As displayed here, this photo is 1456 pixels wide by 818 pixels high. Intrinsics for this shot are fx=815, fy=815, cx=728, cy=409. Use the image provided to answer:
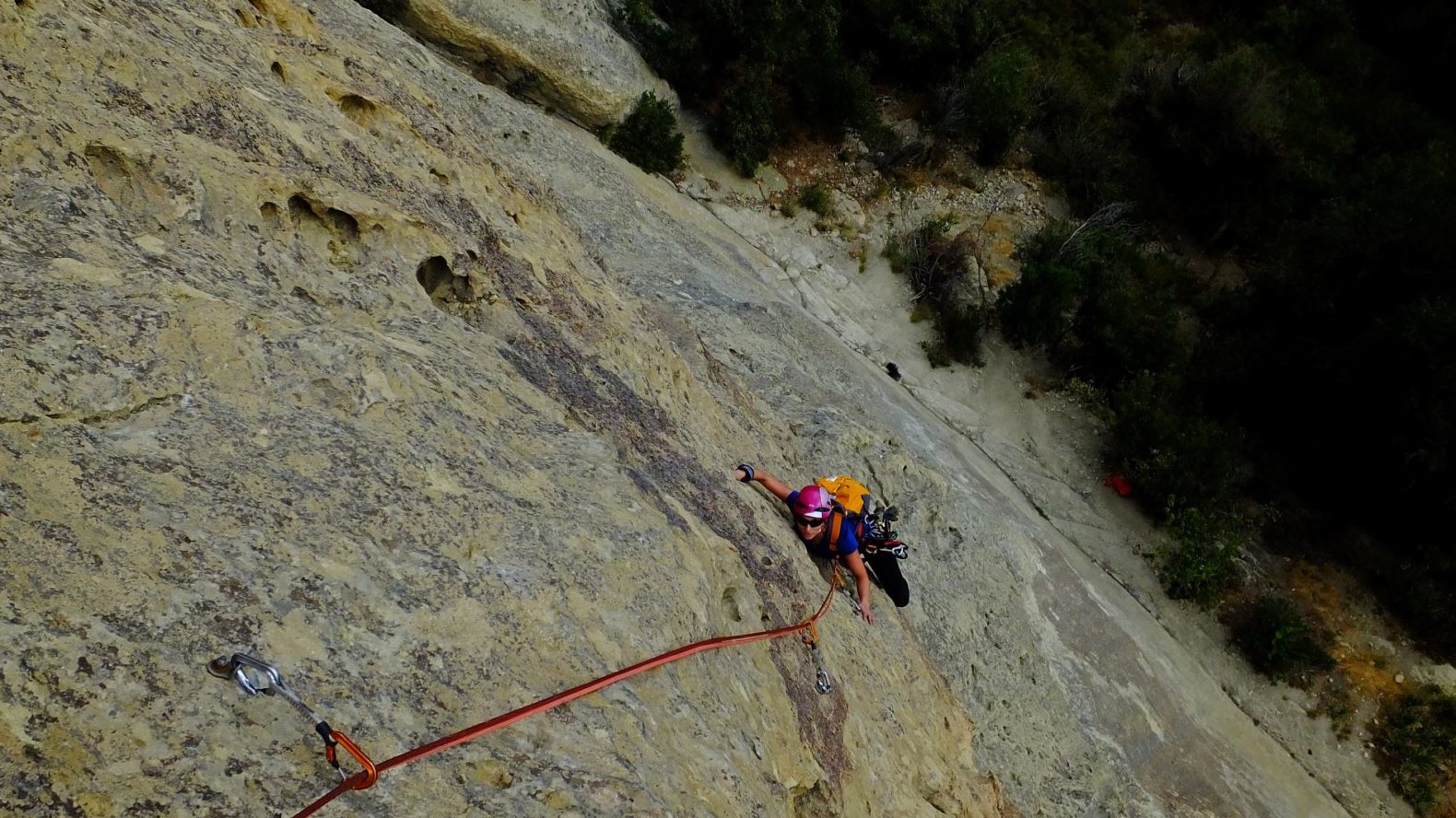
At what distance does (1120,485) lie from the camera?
1452 cm

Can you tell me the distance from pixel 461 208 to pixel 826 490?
362cm

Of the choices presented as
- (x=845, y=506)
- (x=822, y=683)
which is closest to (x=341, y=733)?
(x=822, y=683)

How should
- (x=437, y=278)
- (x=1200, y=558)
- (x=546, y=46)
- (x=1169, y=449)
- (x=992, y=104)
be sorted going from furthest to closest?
(x=992, y=104)
(x=1169, y=449)
(x=546, y=46)
(x=1200, y=558)
(x=437, y=278)

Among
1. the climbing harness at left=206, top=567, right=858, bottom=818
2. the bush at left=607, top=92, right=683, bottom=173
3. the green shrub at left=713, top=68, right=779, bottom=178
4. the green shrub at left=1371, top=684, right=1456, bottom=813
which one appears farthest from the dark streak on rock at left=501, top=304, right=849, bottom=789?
the green shrub at left=713, top=68, right=779, bottom=178

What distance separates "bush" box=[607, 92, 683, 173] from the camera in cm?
1511

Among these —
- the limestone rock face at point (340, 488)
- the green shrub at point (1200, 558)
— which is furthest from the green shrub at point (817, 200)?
the limestone rock face at point (340, 488)

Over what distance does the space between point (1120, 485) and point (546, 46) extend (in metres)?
12.4

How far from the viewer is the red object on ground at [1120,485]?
1448cm

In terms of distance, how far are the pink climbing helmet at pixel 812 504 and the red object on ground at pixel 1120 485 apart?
9.93 meters

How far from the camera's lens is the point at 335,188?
484 centimetres

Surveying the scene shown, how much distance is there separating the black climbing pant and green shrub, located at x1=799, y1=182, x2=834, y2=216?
11769mm

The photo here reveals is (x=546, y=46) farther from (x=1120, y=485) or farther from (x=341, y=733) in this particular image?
(x=341, y=733)

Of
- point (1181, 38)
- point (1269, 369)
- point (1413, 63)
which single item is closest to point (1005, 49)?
point (1181, 38)

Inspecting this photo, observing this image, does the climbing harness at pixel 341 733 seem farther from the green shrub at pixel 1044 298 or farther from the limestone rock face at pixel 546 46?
the green shrub at pixel 1044 298
